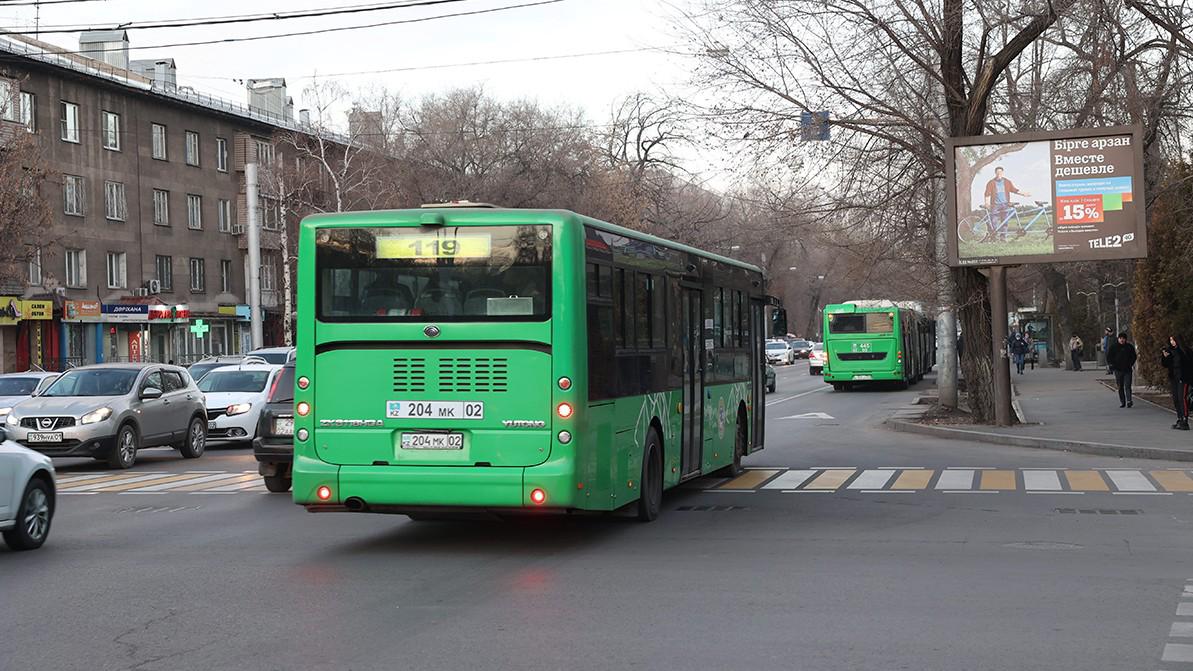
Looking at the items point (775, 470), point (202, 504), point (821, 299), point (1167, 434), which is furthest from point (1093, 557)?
point (821, 299)

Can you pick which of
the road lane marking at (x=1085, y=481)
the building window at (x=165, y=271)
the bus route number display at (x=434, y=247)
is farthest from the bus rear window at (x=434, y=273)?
the building window at (x=165, y=271)

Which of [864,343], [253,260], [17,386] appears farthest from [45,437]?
[864,343]

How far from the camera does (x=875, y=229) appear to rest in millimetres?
29375

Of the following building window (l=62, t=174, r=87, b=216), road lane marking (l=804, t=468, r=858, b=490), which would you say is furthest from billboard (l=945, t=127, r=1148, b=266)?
building window (l=62, t=174, r=87, b=216)

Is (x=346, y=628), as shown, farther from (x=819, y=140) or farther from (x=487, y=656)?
(x=819, y=140)

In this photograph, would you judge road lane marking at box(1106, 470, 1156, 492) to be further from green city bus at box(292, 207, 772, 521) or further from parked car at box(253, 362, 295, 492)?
parked car at box(253, 362, 295, 492)

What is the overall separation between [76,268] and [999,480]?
42558mm

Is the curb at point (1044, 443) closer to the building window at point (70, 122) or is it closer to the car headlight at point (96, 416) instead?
the car headlight at point (96, 416)

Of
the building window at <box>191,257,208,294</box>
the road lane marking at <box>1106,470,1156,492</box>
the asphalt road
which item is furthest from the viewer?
the building window at <box>191,257,208,294</box>

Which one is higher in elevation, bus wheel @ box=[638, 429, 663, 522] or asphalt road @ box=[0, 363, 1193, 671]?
bus wheel @ box=[638, 429, 663, 522]

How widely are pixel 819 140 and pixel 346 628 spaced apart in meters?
21.1

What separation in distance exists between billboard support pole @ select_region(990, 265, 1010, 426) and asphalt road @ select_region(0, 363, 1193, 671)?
32.8 ft

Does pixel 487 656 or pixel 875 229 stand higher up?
pixel 875 229

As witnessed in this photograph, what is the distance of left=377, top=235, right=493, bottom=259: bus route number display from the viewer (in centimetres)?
1173
